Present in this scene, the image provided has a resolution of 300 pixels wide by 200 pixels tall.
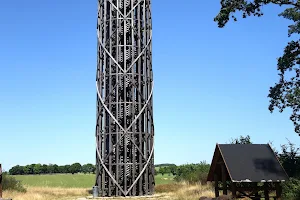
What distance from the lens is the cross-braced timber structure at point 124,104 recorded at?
32.6m

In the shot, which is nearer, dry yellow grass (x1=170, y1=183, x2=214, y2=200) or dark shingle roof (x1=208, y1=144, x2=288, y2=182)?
dark shingle roof (x1=208, y1=144, x2=288, y2=182)

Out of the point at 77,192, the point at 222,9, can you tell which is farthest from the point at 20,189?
the point at 222,9

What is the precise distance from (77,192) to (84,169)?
106 m

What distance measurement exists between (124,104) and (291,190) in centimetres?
1594

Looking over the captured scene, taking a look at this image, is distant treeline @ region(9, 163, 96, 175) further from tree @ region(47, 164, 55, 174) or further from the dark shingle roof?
the dark shingle roof

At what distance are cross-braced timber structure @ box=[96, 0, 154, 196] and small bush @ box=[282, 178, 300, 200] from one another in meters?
13.7

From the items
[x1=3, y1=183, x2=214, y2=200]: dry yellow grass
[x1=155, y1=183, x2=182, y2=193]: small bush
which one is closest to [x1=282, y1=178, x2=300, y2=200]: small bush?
[x1=3, y1=183, x2=214, y2=200]: dry yellow grass

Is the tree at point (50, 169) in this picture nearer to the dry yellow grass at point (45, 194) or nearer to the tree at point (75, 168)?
the tree at point (75, 168)

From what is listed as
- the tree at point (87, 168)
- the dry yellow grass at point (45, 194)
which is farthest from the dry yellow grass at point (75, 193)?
the tree at point (87, 168)

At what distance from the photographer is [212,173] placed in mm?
21234

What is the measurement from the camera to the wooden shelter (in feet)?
61.1

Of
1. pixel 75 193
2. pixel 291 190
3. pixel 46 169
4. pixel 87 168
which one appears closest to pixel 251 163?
pixel 291 190

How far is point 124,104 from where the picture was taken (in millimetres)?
32781

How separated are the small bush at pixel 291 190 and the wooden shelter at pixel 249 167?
1.28m
